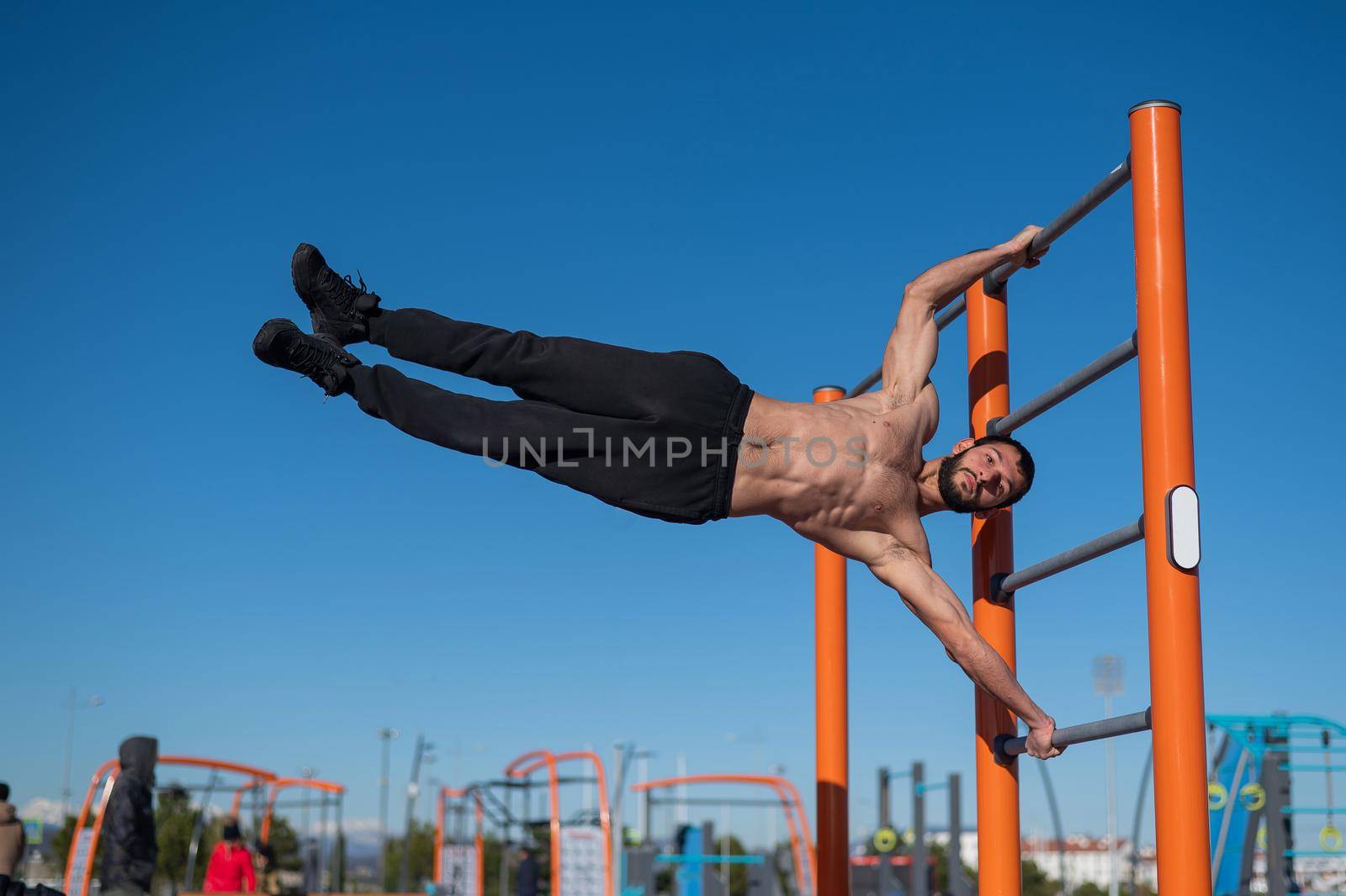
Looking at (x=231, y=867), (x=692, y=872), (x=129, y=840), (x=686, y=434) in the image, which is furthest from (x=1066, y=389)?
(x=692, y=872)

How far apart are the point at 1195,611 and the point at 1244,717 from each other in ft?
24.7

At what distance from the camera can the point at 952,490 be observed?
3.85 m

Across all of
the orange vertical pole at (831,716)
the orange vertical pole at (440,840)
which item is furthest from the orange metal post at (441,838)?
the orange vertical pole at (831,716)

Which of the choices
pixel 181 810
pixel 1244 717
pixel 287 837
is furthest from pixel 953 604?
pixel 287 837

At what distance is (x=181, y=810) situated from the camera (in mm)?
39500

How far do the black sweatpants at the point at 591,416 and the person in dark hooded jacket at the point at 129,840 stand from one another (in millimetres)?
5109

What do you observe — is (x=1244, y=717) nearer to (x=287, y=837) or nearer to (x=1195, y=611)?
(x=1195, y=611)

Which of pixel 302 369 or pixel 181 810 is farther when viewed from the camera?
pixel 181 810

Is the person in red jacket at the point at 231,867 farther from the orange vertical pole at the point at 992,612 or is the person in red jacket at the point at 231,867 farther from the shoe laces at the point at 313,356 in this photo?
the orange vertical pole at the point at 992,612

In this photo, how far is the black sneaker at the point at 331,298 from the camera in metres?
3.97

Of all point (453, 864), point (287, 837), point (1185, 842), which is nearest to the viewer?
point (1185, 842)

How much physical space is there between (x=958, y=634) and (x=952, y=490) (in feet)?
1.38

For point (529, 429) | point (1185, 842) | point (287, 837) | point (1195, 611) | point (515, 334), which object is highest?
point (515, 334)

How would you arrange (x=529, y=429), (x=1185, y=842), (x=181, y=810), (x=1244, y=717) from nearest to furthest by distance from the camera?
(x=1185, y=842)
(x=529, y=429)
(x=1244, y=717)
(x=181, y=810)
